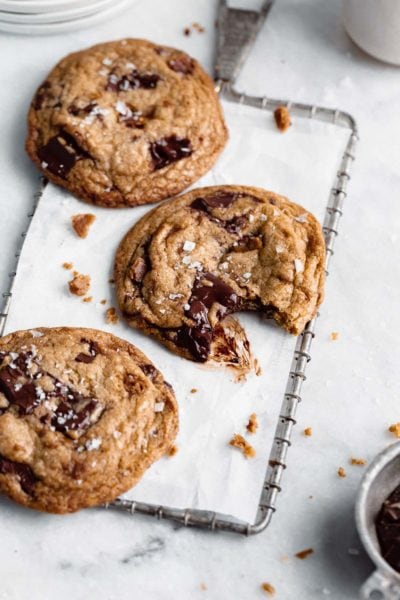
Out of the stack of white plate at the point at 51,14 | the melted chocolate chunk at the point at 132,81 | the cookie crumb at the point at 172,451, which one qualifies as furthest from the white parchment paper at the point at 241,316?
the stack of white plate at the point at 51,14

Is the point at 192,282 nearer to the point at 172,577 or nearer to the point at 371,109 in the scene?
the point at 172,577

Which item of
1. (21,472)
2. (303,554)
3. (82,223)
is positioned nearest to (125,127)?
(82,223)

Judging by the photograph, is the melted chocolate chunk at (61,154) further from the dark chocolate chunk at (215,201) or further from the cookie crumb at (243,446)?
the cookie crumb at (243,446)

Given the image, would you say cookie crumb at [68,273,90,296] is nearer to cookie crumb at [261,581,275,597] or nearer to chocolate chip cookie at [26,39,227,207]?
chocolate chip cookie at [26,39,227,207]

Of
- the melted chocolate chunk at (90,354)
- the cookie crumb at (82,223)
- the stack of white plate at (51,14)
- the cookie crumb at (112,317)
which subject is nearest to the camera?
the melted chocolate chunk at (90,354)

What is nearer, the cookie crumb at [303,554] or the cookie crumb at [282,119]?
the cookie crumb at [303,554]

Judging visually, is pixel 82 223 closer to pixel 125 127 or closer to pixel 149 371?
pixel 125 127
